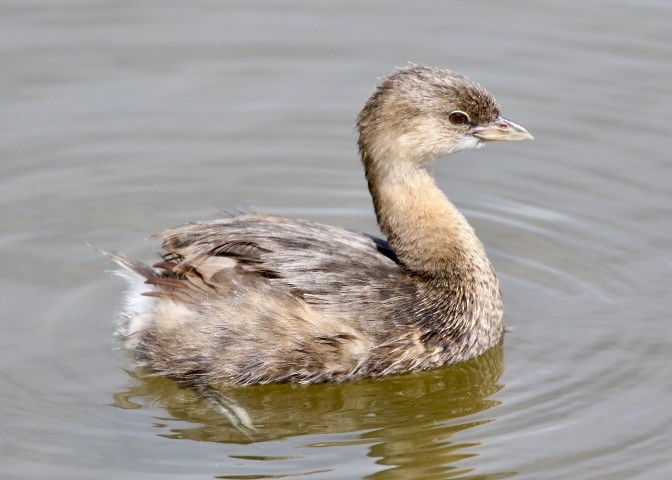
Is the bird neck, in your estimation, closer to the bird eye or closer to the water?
the bird eye

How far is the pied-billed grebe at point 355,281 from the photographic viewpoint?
Result: 6.63m

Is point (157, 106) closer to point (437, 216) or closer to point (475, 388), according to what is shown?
point (437, 216)

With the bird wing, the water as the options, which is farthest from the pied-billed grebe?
the water

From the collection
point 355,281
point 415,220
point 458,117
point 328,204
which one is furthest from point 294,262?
point 328,204

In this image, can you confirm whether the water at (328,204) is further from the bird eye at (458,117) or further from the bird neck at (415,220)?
the bird eye at (458,117)

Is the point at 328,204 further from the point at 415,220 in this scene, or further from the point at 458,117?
the point at 458,117

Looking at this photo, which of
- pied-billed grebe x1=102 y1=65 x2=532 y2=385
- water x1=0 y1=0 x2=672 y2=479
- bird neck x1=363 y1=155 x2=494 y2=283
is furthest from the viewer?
bird neck x1=363 y1=155 x2=494 y2=283

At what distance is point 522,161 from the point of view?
892 cm

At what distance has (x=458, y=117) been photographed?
7129mm

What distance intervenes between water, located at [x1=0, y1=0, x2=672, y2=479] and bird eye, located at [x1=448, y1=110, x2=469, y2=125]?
3.73ft

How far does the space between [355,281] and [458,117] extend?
3.56 feet

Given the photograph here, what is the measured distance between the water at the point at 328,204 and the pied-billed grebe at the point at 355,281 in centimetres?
18

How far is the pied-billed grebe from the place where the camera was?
6633 mm

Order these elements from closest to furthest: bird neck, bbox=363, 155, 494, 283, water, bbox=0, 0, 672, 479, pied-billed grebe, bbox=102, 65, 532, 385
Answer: water, bbox=0, 0, 672, 479, pied-billed grebe, bbox=102, 65, 532, 385, bird neck, bbox=363, 155, 494, 283
